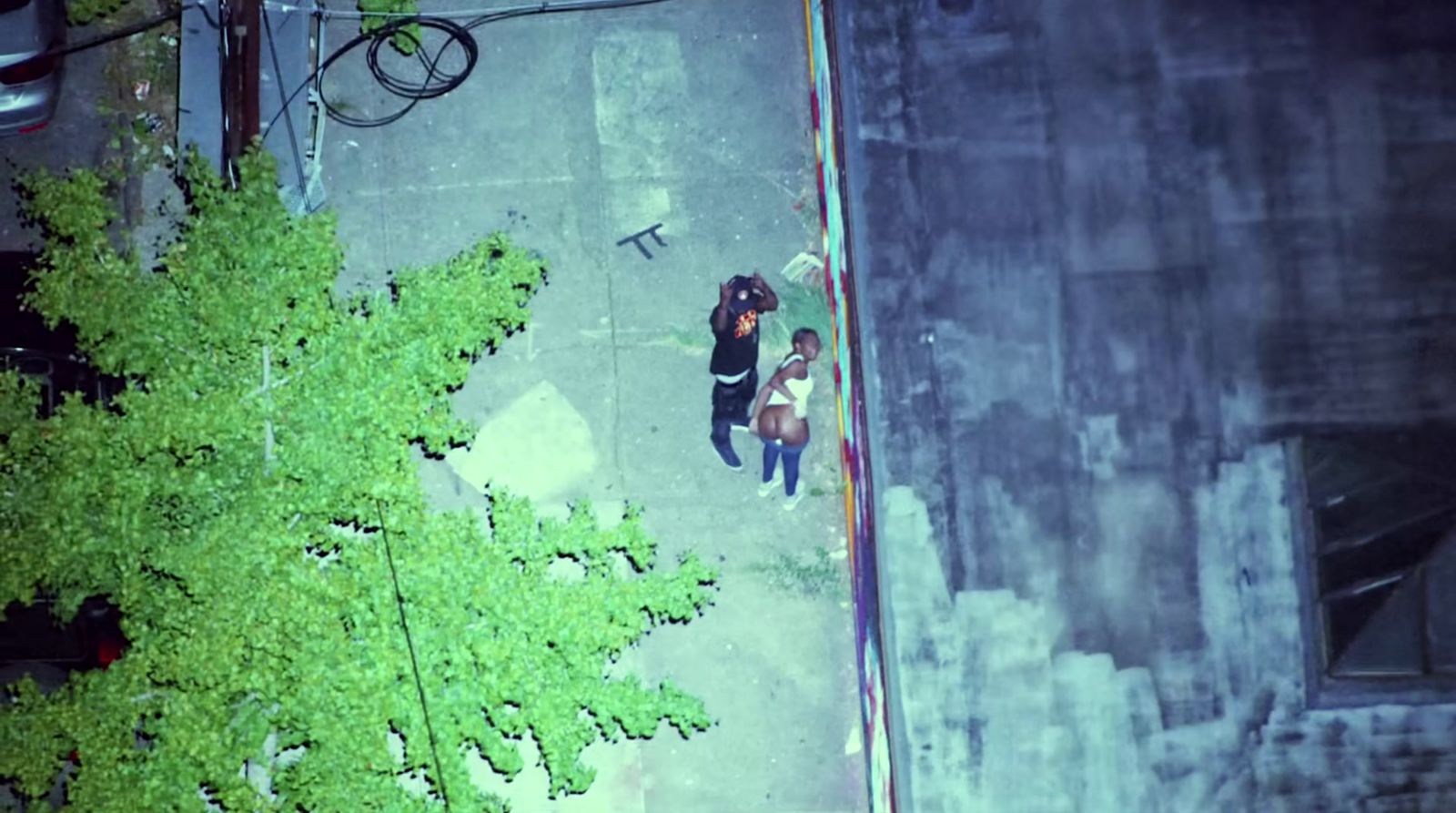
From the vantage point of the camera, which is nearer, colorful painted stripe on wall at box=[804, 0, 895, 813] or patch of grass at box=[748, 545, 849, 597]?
colorful painted stripe on wall at box=[804, 0, 895, 813]

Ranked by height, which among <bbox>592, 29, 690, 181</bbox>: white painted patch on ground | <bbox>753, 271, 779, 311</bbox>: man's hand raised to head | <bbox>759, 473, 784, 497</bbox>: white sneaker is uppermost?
<bbox>592, 29, 690, 181</bbox>: white painted patch on ground

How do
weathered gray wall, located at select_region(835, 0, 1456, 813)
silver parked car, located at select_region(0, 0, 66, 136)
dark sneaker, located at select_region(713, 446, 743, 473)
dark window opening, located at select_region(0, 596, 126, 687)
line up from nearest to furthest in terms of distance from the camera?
weathered gray wall, located at select_region(835, 0, 1456, 813), dark window opening, located at select_region(0, 596, 126, 687), silver parked car, located at select_region(0, 0, 66, 136), dark sneaker, located at select_region(713, 446, 743, 473)

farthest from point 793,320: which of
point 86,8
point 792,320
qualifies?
point 86,8

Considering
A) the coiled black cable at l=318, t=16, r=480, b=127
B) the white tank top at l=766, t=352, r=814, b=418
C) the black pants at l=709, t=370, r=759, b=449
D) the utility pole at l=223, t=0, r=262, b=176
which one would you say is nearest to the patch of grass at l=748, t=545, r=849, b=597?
the black pants at l=709, t=370, r=759, b=449

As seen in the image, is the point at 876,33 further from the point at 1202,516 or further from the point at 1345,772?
the point at 1345,772

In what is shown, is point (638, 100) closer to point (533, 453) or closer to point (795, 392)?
point (795, 392)

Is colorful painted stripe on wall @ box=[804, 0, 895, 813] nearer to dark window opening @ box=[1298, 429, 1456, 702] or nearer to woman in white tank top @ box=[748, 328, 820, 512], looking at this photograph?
woman in white tank top @ box=[748, 328, 820, 512]

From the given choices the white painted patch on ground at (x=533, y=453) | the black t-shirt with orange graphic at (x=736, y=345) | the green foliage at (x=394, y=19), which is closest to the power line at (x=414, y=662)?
the white painted patch on ground at (x=533, y=453)
